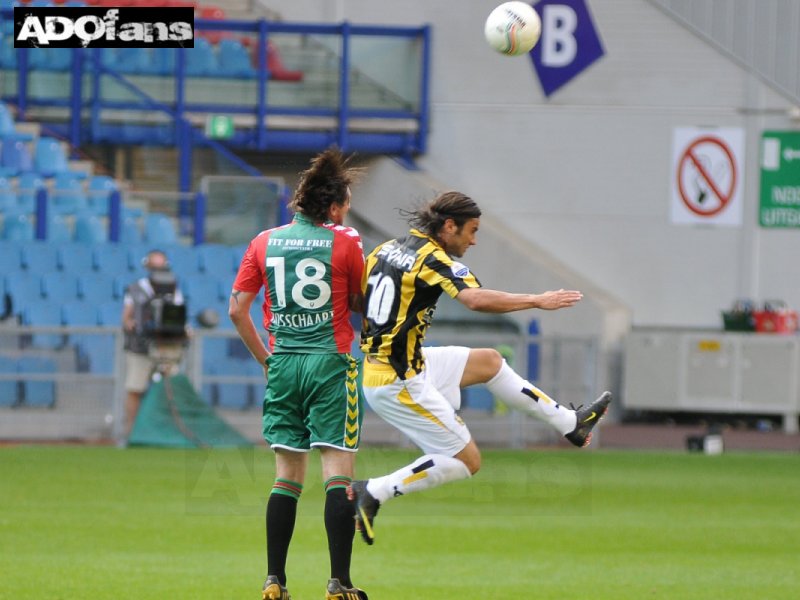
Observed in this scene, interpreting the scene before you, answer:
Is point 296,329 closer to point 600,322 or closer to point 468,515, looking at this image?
point 468,515

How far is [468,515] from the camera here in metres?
12.8

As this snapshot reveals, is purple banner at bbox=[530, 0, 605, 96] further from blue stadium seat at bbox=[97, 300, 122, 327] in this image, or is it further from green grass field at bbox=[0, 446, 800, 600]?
green grass field at bbox=[0, 446, 800, 600]

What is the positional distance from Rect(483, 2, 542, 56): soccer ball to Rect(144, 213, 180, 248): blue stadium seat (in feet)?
32.6

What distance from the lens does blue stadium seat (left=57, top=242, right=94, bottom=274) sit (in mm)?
20109

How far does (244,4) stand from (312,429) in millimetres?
20277

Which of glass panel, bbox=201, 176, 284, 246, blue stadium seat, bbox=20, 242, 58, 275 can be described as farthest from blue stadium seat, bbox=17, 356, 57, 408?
glass panel, bbox=201, 176, 284, 246

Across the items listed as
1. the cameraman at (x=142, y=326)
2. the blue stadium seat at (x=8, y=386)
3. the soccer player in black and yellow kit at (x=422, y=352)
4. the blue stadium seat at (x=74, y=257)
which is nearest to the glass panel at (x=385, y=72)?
the blue stadium seat at (x=74, y=257)

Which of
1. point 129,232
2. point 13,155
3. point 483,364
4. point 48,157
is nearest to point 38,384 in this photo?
point 129,232

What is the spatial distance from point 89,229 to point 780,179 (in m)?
11.8

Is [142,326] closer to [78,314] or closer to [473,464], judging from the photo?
[78,314]

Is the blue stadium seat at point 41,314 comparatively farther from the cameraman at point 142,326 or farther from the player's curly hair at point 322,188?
the player's curly hair at point 322,188

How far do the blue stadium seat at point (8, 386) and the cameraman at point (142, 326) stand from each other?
4.57 feet

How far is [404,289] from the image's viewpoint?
7867 mm

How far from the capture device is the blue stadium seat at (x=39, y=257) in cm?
1994
